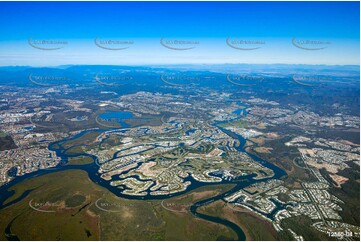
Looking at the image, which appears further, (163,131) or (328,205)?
(163,131)

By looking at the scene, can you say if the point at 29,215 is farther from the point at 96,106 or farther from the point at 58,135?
the point at 96,106

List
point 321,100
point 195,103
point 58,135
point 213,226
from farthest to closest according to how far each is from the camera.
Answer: point 321,100, point 195,103, point 58,135, point 213,226

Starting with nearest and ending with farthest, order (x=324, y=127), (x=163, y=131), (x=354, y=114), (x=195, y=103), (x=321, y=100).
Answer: (x=163, y=131) < (x=324, y=127) < (x=354, y=114) < (x=195, y=103) < (x=321, y=100)

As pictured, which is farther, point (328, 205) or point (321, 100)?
point (321, 100)

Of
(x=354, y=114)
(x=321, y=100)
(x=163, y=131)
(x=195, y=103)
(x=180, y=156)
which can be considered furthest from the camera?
(x=321, y=100)

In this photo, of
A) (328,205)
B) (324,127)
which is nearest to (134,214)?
(328,205)

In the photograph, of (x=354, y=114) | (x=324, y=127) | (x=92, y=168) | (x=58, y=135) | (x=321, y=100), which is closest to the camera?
(x=92, y=168)

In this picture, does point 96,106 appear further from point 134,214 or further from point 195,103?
point 134,214

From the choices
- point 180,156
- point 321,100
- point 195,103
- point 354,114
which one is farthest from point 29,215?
point 321,100
